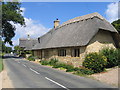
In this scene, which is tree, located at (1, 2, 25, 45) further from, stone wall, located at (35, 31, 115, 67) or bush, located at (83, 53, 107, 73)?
bush, located at (83, 53, 107, 73)

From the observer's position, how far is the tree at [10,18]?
42.7m

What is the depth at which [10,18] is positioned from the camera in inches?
1721

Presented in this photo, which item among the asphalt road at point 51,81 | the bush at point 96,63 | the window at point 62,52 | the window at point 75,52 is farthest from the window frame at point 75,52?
the asphalt road at point 51,81

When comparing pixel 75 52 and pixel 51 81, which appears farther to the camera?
pixel 75 52

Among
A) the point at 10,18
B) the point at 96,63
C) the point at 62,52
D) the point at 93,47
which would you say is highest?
the point at 10,18

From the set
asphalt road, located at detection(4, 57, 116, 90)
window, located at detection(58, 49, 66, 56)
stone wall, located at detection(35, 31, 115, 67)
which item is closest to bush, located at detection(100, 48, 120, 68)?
stone wall, located at detection(35, 31, 115, 67)

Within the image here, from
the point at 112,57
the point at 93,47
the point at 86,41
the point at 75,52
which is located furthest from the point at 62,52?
the point at 112,57

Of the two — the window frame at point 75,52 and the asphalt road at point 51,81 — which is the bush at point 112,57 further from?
the asphalt road at point 51,81

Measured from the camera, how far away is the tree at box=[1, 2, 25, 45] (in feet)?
140

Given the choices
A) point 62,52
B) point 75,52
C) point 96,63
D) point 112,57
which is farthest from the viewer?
point 62,52

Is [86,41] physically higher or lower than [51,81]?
higher

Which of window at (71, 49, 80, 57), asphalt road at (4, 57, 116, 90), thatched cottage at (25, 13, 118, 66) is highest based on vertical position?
thatched cottage at (25, 13, 118, 66)

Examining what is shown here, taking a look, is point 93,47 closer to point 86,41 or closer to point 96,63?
point 86,41

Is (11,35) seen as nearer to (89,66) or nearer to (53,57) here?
(53,57)
